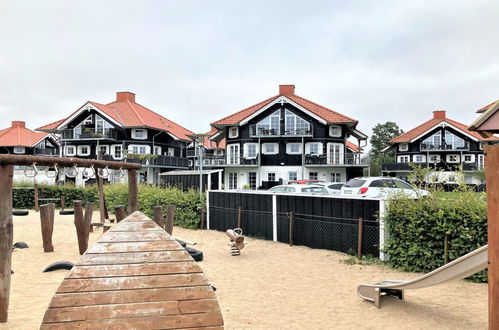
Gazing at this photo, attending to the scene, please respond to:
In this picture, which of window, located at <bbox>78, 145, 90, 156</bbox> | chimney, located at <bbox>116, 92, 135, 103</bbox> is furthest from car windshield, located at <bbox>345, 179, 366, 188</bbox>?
chimney, located at <bbox>116, 92, 135, 103</bbox>

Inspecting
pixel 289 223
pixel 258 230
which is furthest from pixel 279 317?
pixel 258 230

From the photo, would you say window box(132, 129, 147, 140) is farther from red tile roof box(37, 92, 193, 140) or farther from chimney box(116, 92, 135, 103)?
chimney box(116, 92, 135, 103)

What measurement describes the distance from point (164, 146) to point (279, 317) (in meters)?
46.7

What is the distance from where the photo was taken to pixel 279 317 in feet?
22.1

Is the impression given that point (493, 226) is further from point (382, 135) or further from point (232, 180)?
point (382, 135)

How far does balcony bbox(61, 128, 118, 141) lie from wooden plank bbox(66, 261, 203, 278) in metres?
44.2

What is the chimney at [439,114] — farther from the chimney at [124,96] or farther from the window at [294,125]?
the chimney at [124,96]

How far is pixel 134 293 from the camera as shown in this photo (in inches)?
158

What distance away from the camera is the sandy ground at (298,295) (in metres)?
6.49

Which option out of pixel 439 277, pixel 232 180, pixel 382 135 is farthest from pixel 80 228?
pixel 382 135

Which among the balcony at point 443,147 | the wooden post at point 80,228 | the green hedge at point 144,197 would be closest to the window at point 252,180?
the green hedge at point 144,197

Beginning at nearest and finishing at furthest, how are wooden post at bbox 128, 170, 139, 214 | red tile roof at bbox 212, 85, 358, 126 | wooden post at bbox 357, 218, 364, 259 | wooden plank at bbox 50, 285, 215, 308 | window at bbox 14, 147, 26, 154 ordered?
wooden plank at bbox 50, 285, 215, 308 < wooden post at bbox 128, 170, 139, 214 < wooden post at bbox 357, 218, 364, 259 < red tile roof at bbox 212, 85, 358, 126 < window at bbox 14, 147, 26, 154

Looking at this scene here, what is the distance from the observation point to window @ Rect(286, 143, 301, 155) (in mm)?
41594

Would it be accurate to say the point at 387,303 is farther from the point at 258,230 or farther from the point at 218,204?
the point at 218,204
